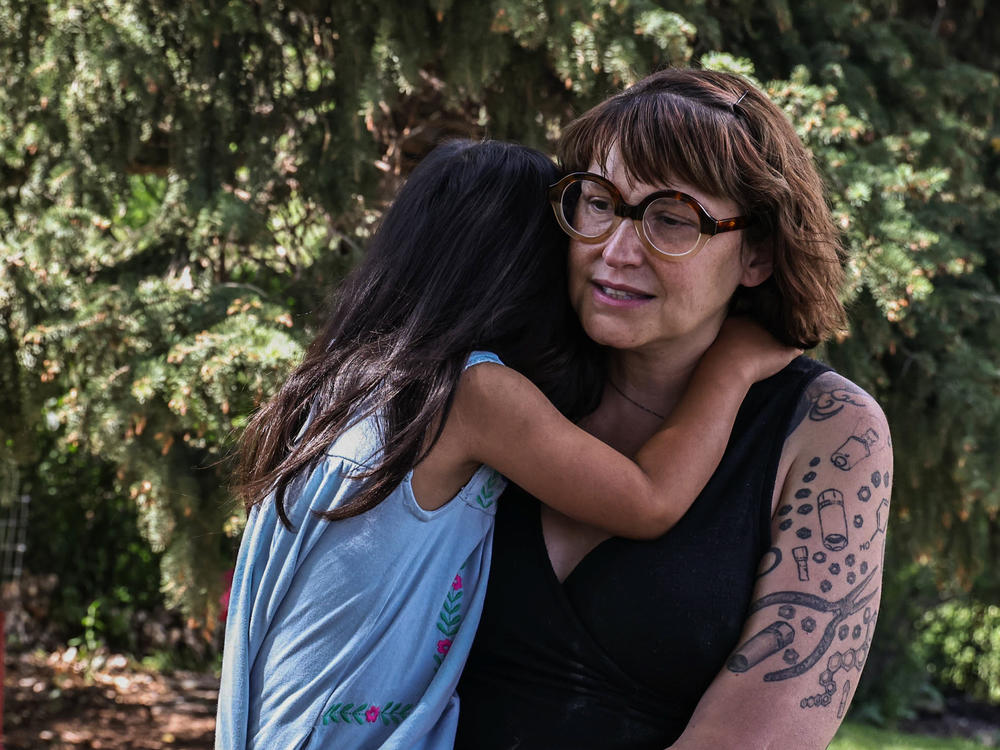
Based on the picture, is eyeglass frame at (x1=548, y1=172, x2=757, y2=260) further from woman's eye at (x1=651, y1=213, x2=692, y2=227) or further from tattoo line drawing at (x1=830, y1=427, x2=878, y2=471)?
tattoo line drawing at (x1=830, y1=427, x2=878, y2=471)

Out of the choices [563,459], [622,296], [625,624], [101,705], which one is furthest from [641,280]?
[101,705]

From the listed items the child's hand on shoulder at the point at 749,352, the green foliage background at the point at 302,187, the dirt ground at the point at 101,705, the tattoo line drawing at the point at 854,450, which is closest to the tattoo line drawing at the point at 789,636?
the tattoo line drawing at the point at 854,450

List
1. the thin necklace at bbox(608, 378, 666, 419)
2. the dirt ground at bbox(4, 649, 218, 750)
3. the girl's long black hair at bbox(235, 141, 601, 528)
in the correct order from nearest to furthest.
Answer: the girl's long black hair at bbox(235, 141, 601, 528) → the thin necklace at bbox(608, 378, 666, 419) → the dirt ground at bbox(4, 649, 218, 750)

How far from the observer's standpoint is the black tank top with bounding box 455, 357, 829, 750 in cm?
166

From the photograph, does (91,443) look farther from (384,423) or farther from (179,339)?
(384,423)

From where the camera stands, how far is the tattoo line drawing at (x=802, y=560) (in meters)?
1.63

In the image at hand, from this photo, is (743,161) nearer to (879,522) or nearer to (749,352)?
(749,352)

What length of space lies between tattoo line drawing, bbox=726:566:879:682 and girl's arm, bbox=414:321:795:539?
8.4 inches

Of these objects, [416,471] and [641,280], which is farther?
[641,280]

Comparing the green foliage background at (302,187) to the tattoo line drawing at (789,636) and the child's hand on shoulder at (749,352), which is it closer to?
the child's hand on shoulder at (749,352)

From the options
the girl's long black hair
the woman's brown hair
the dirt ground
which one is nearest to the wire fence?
the dirt ground

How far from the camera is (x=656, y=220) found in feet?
5.90

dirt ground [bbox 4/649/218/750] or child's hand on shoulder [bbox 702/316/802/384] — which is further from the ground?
child's hand on shoulder [bbox 702/316/802/384]

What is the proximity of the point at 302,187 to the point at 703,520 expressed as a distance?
2.31 m
